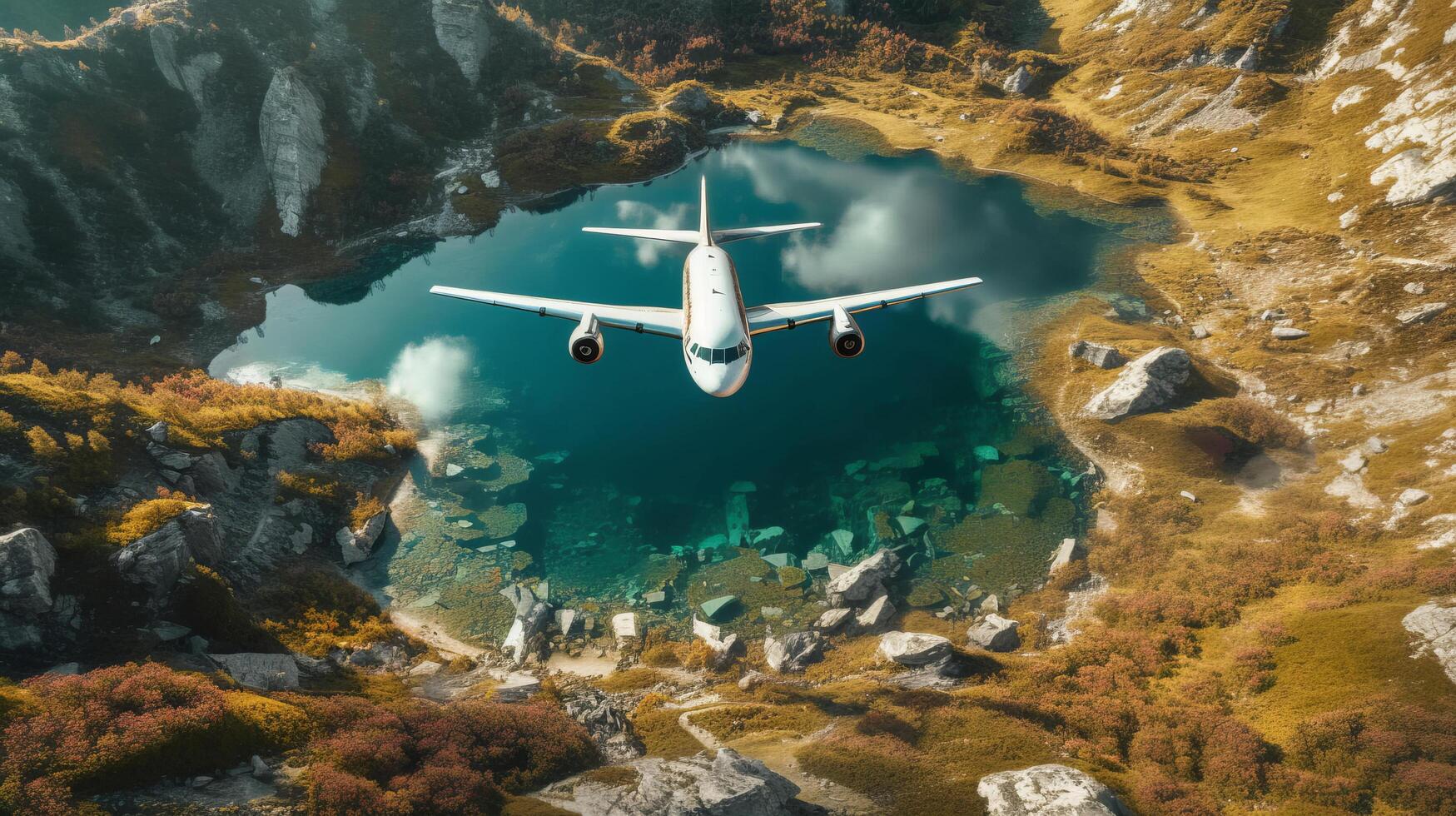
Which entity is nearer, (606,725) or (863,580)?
(606,725)

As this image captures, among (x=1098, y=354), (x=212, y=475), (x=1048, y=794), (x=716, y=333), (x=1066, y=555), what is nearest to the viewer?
(x=1048, y=794)

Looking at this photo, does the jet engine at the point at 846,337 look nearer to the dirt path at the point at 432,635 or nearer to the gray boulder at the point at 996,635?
the gray boulder at the point at 996,635

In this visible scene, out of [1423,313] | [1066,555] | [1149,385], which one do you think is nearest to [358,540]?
[1066,555]

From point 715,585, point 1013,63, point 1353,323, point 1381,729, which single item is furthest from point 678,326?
point 1013,63

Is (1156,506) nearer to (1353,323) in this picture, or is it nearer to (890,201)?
(1353,323)

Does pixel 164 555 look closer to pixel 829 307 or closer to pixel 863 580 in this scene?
pixel 863 580

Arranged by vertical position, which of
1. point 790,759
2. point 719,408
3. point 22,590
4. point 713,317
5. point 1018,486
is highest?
point 719,408

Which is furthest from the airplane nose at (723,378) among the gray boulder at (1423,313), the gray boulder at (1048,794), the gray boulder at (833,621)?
the gray boulder at (1423,313)
